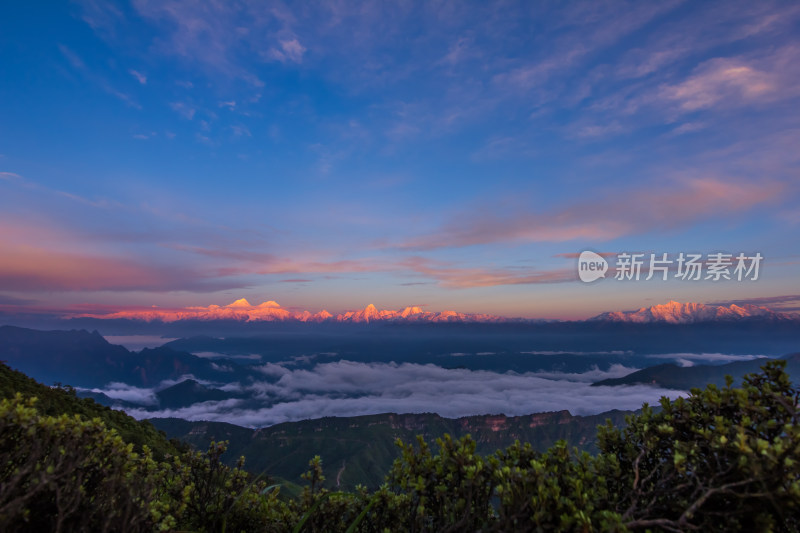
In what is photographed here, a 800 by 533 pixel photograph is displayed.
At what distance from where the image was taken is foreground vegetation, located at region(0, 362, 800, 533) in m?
3.55

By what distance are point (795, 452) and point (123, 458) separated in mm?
7969

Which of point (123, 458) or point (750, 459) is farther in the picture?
point (123, 458)

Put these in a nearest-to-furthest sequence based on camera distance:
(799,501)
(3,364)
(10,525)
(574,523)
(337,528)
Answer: (799,501)
(10,525)
(574,523)
(337,528)
(3,364)

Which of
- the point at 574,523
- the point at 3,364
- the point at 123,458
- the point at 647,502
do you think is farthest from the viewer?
the point at 3,364

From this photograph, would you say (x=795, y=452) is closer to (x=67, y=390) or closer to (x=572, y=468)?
(x=572, y=468)

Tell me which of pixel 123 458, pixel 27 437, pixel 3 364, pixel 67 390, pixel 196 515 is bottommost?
pixel 67 390

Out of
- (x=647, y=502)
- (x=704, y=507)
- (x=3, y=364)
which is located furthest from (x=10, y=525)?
(x=3, y=364)

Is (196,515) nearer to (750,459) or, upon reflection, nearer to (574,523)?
(574,523)

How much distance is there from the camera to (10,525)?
351cm

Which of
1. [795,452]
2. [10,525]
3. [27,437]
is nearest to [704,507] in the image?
[795,452]

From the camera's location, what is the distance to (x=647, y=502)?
13.6ft

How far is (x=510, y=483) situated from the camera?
446 centimetres

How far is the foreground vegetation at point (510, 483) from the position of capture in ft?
11.6

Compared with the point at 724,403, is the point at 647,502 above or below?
below
